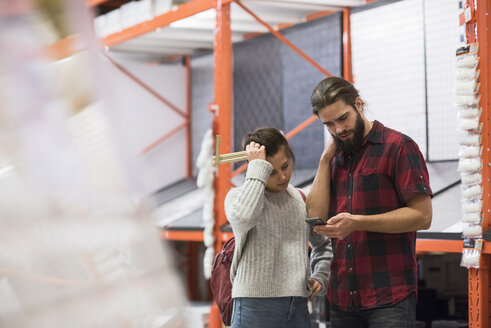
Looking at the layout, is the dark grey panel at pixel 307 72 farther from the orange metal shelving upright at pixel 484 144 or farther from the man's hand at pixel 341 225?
the man's hand at pixel 341 225

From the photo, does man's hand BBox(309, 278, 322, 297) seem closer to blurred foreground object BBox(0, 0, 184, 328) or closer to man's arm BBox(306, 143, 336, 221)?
man's arm BBox(306, 143, 336, 221)

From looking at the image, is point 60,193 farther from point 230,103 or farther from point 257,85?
point 257,85

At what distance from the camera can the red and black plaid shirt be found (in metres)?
2.00

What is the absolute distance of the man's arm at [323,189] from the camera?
2.20 m

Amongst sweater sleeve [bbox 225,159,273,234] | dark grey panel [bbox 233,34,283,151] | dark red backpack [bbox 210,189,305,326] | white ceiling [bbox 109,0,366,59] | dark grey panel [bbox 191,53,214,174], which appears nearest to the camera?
sweater sleeve [bbox 225,159,273,234]

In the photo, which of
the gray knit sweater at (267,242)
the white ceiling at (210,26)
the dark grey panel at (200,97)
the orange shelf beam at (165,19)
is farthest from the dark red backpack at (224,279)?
the dark grey panel at (200,97)

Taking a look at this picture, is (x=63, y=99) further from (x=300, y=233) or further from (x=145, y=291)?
(x=300, y=233)

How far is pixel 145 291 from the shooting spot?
1.61 ft

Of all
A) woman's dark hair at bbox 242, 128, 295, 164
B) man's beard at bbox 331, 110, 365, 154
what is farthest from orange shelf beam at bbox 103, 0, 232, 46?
man's beard at bbox 331, 110, 365, 154

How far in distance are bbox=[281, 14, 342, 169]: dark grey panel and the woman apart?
177 inches

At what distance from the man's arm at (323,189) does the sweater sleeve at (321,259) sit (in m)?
0.16

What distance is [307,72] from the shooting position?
720 centimetres

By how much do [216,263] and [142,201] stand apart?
6.42ft

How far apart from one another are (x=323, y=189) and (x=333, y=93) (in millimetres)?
351
